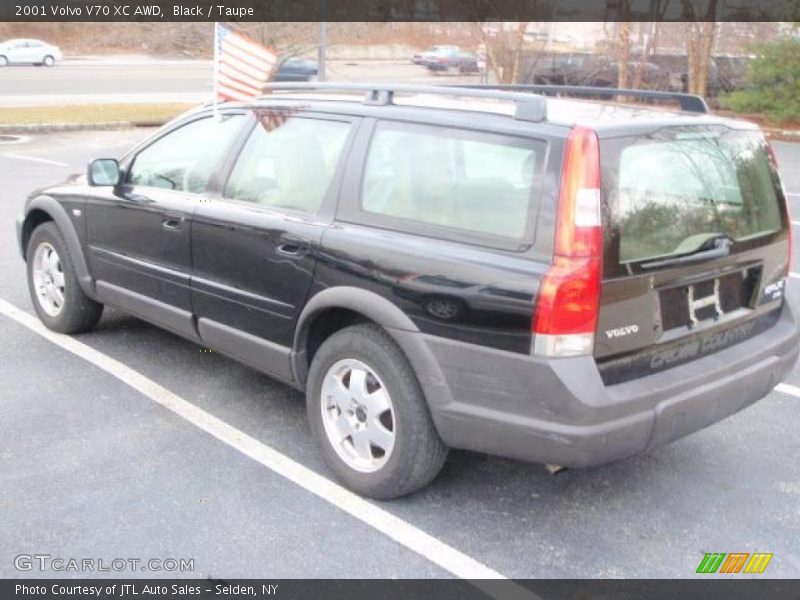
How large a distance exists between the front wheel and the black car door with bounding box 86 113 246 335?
3.74 feet

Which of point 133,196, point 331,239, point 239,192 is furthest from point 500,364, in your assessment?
point 133,196

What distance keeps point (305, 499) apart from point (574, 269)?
153 cm

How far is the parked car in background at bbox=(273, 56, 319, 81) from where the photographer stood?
88.9 feet

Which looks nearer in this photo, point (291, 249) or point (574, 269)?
point (574, 269)

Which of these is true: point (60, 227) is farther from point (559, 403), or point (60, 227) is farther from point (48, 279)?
point (559, 403)

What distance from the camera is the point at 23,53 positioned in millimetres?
39375

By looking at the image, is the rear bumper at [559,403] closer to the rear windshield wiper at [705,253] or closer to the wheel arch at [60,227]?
the rear windshield wiper at [705,253]

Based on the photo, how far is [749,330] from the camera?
3.76 metres

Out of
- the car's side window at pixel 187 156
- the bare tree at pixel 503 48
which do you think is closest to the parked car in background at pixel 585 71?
the bare tree at pixel 503 48

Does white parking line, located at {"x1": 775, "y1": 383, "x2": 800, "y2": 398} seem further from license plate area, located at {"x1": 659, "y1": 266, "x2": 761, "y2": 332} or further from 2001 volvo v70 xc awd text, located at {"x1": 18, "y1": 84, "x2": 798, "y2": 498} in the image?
license plate area, located at {"x1": 659, "y1": 266, "x2": 761, "y2": 332}

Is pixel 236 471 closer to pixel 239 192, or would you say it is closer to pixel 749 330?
pixel 239 192

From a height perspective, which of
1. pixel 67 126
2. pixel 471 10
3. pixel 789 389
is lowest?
pixel 789 389
